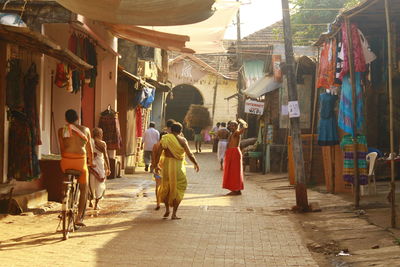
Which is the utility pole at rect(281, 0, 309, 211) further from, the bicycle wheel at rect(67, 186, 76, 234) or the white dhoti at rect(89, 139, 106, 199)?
the bicycle wheel at rect(67, 186, 76, 234)

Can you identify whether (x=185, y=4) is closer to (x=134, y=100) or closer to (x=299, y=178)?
(x=299, y=178)

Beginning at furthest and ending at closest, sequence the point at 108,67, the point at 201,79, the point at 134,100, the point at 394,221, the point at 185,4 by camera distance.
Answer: the point at 201,79 < the point at 134,100 < the point at 108,67 < the point at 394,221 < the point at 185,4

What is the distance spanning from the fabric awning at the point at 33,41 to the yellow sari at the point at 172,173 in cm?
208

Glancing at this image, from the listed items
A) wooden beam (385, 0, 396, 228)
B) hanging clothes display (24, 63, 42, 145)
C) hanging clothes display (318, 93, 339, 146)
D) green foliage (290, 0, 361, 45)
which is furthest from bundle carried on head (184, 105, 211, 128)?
wooden beam (385, 0, 396, 228)

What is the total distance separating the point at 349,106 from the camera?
12.1 m

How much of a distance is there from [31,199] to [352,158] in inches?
238

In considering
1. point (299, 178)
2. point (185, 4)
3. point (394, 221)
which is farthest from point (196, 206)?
point (185, 4)

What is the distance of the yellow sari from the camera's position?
35.4 ft

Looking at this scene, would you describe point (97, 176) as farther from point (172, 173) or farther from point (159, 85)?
point (159, 85)

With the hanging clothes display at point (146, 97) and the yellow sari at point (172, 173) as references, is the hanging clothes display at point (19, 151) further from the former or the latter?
the hanging clothes display at point (146, 97)

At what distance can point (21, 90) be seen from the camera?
424 inches

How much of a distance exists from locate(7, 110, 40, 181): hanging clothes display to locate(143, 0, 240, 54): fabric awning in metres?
7.25

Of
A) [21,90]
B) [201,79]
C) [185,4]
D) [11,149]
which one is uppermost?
[201,79]

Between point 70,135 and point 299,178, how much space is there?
15.5 ft
